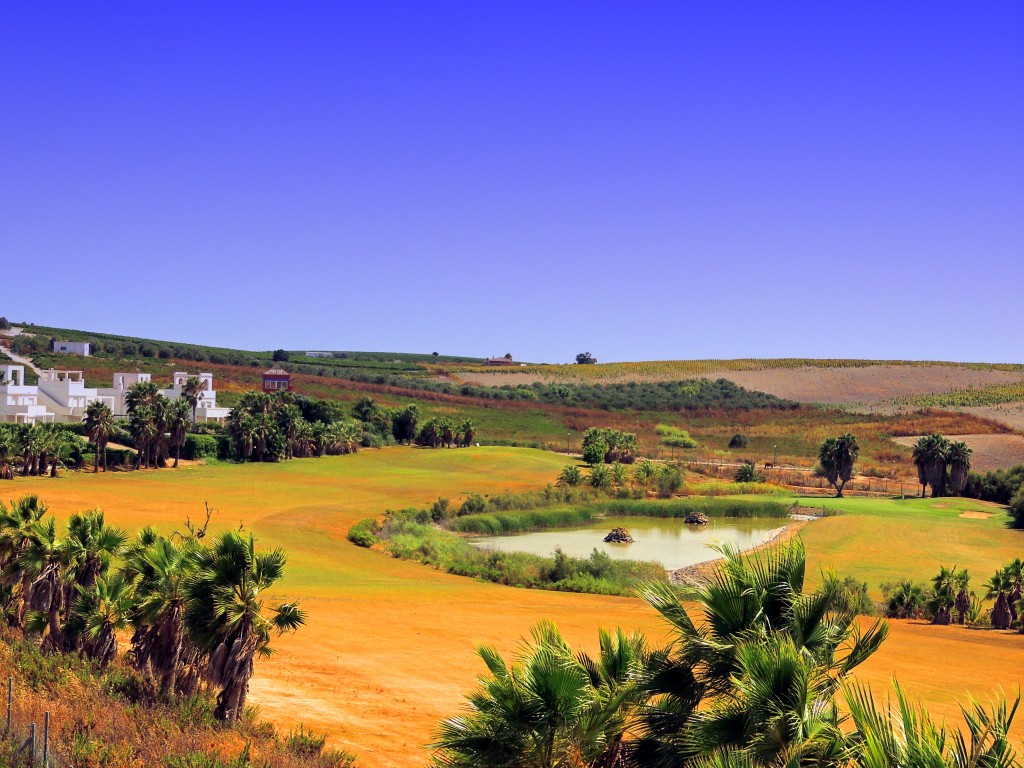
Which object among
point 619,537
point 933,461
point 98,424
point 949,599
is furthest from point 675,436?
point 949,599

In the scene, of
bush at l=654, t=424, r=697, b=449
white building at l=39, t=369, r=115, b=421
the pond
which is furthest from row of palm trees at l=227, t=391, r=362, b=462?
bush at l=654, t=424, r=697, b=449

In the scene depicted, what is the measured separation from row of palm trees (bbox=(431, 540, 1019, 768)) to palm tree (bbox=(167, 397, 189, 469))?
212 ft

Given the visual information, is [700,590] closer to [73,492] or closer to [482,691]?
[482,691]

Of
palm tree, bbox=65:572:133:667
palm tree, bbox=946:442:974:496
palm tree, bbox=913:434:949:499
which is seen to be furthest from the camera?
palm tree, bbox=946:442:974:496

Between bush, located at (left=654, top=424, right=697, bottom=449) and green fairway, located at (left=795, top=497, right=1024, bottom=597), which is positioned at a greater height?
bush, located at (left=654, top=424, right=697, bottom=449)

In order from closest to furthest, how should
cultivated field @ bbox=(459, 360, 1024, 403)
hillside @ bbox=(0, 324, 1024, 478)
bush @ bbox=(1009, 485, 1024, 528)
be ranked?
bush @ bbox=(1009, 485, 1024, 528)
hillside @ bbox=(0, 324, 1024, 478)
cultivated field @ bbox=(459, 360, 1024, 403)

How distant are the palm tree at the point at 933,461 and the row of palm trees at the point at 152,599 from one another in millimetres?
69556

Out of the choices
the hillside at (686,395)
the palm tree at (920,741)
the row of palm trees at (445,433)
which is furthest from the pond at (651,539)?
the palm tree at (920,741)

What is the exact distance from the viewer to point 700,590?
9719 millimetres

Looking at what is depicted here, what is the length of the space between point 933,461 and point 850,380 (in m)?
104

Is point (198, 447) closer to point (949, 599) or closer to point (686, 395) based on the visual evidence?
point (949, 599)

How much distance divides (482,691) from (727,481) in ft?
243

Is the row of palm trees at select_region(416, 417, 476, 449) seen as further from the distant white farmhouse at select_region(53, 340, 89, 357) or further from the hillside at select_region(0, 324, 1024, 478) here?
the distant white farmhouse at select_region(53, 340, 89, 357)

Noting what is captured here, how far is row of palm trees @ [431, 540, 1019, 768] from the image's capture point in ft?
27.0
